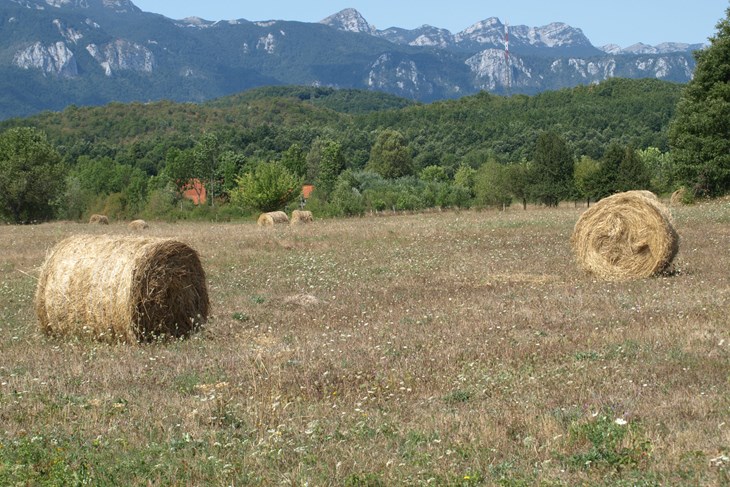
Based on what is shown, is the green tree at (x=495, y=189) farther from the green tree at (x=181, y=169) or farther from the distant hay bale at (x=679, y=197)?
the green tree at (x=181, y=169)

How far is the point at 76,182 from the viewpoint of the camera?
313 feet

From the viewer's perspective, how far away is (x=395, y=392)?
29.6 feet

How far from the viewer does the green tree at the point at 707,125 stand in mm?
46188

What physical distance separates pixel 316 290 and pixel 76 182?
3319 inches

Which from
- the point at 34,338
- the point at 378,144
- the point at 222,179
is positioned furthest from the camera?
the point at 378,144

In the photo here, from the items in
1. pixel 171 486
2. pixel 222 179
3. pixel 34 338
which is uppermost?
pixel 171 486

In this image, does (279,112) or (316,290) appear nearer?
(316,290)

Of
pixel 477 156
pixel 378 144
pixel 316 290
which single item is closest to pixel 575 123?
pixel 477 156

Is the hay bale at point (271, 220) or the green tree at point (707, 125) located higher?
the green tree at point (707, 125)

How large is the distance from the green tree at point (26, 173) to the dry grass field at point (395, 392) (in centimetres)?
5631

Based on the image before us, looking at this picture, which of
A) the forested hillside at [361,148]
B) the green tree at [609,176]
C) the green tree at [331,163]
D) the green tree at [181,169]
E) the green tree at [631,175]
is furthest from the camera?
the green tree at [181,169]

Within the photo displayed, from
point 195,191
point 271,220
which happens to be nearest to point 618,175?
point 271,220

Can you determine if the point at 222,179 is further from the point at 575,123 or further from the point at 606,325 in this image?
the point at 606,325

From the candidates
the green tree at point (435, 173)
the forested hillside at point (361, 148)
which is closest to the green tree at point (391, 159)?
the forested hillside at point (361, 148)
